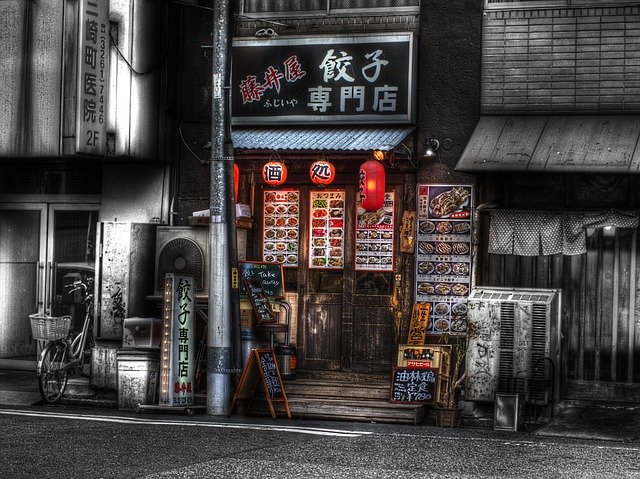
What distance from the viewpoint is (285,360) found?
1888 centimetres

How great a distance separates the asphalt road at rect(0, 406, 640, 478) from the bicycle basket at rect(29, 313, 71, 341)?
2.44 meters

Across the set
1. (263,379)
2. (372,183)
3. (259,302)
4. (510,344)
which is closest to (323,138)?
(372,183)

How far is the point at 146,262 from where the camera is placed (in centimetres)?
2011

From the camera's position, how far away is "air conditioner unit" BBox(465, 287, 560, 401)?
54.0 ft

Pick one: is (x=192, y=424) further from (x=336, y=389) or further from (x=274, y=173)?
(x=274, y=173)

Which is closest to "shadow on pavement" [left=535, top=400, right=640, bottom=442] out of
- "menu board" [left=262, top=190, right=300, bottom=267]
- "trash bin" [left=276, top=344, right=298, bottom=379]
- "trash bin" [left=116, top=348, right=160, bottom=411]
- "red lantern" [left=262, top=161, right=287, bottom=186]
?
"trash bin" [left=276, top=344, right=298, bottom=379]

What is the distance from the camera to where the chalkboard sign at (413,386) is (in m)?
17.0

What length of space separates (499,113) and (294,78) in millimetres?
3641

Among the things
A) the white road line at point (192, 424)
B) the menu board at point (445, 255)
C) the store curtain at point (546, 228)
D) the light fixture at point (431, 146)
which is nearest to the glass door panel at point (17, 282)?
the white road line at point (192, 424)

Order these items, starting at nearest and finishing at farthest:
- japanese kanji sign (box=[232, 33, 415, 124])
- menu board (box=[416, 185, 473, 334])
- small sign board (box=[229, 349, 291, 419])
→ 1. small sign board (box=[229, 349, 291, 419])
2. menu board (box=[416, 185, 473, 334])
3. japanese kanji sign (box=[232, 33, 415, 124])

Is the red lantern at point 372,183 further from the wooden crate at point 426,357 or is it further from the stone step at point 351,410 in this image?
the stone step at point 351,410

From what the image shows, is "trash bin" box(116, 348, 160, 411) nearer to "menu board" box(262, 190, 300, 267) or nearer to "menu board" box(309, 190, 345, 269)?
"menu board" box(262, 190, 300, 267)

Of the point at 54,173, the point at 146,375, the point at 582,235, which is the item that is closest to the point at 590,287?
the point at 582,235

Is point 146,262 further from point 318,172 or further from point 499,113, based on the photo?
point 499,113
